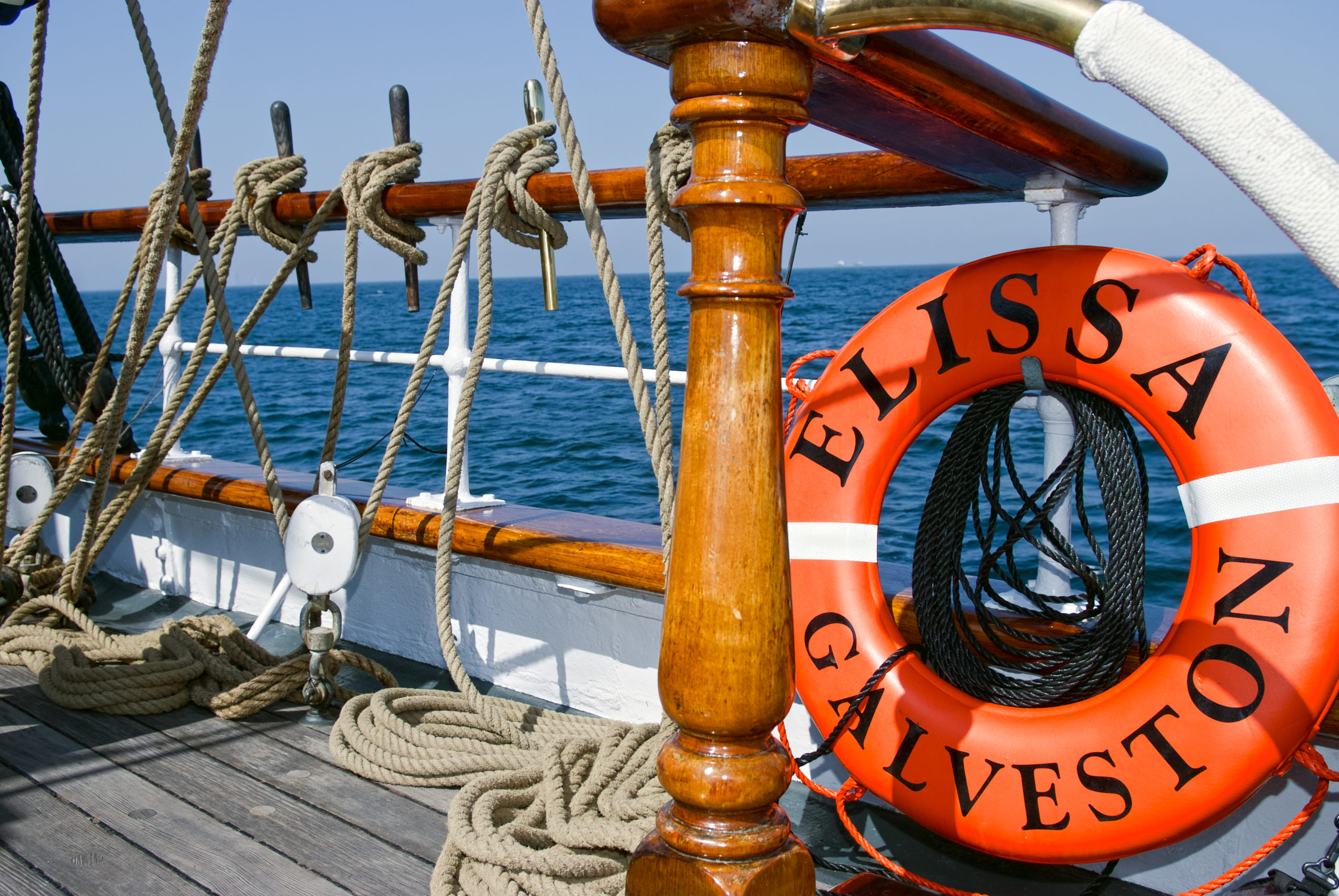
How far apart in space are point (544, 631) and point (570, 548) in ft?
0.89

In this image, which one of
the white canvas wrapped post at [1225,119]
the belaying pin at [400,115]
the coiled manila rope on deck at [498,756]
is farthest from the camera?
the belaying pin at [400,115]

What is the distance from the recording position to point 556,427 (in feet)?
29.9

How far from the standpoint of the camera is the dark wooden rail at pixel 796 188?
1.30 m

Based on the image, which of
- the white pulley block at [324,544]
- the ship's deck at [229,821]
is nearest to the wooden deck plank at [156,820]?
the ship's deck at [229,821]

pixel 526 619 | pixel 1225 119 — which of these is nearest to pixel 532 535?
pixel 526 619

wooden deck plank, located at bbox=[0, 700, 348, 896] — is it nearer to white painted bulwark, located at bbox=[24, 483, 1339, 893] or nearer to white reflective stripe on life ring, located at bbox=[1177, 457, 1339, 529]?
white painted bulwark, located at bbox=[24, 483, 1339, 893]

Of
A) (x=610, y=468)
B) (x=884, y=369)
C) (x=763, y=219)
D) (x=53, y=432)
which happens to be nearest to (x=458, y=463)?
(x=884, y=369)

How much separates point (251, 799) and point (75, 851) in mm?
207

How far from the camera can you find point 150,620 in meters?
2.19

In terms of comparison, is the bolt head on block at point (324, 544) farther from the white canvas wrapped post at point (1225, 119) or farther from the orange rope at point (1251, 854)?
the white canvas wrapped post at point (1225, 119)

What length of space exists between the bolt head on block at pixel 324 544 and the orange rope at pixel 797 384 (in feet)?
2.47

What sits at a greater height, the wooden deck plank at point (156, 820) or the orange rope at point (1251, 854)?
the orange rope at point (1251, 854)

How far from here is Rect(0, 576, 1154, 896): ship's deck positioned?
1.16 m

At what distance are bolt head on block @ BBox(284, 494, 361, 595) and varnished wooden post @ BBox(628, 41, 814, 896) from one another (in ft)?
3.64
